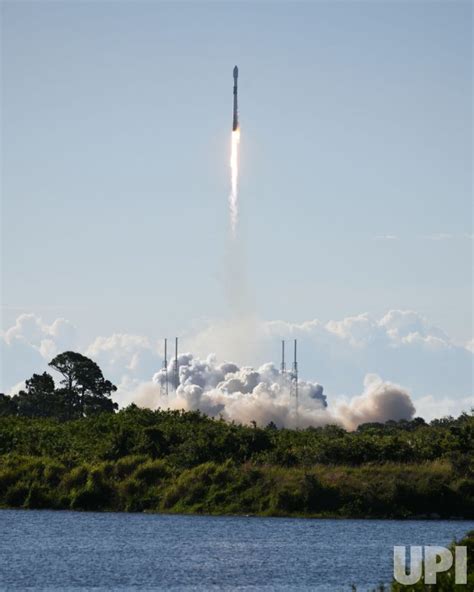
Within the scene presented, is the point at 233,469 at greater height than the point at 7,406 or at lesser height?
lesser

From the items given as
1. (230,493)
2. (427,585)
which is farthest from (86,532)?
(427,585)

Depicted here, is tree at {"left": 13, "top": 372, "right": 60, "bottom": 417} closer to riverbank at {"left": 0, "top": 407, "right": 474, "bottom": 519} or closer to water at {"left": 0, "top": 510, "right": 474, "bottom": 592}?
riverbank at {"left": 0, "top": 407, "right": 474, "bottom": 519}

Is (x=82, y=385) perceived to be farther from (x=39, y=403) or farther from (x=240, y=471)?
(x=240, y=471)

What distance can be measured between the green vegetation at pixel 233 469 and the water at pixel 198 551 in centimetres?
408

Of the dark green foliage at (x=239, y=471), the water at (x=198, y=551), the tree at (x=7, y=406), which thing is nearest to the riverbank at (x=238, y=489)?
the dark green foliage at (x=239, y=471)

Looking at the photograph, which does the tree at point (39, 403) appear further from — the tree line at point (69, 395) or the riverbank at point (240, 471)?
the riverbank at point (240, 471)

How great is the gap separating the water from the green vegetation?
4077 mm

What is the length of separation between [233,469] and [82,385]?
8360 cm

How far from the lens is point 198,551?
3332 inches

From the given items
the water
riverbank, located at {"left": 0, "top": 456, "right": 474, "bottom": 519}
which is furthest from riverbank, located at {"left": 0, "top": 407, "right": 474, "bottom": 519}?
the water

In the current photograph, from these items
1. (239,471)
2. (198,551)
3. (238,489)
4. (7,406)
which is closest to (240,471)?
(239,471)

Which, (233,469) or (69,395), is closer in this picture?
(233,469)

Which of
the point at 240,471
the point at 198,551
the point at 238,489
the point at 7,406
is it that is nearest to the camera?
the point at 198,551

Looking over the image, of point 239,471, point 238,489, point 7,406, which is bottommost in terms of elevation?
point 238,489
